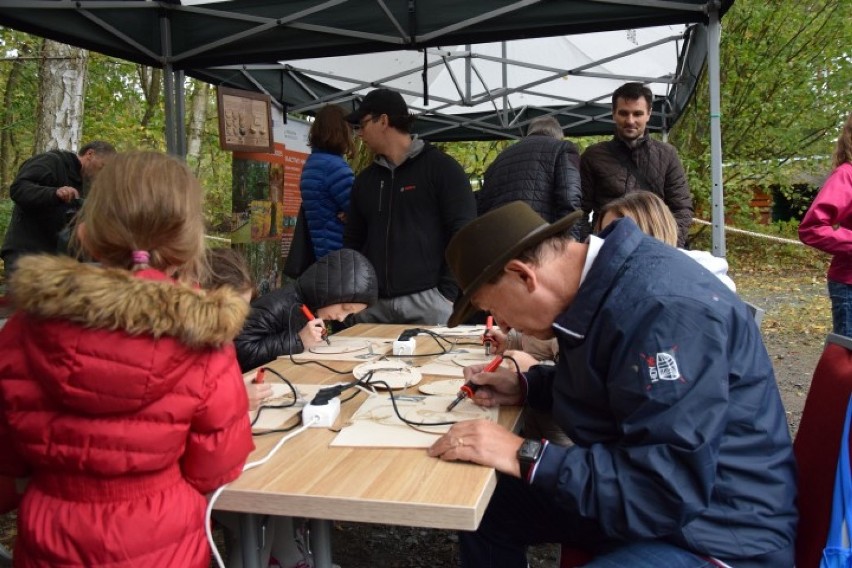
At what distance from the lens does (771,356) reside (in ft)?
20.0

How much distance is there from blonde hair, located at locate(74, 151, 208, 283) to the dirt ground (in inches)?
71.7

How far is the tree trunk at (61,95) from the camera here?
255 inches

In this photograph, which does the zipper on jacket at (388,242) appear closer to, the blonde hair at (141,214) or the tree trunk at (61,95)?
the blonde hair at (141,214)

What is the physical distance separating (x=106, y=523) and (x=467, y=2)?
11.5 feet

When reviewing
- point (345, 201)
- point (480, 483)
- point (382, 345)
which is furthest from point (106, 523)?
point (345, 201)

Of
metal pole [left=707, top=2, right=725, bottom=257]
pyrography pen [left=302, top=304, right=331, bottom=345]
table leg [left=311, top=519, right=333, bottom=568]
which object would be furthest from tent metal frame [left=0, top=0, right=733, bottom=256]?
table leg [left=311, top=519, right=333, bottom=568]

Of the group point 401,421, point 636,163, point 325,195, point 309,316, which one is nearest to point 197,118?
point 325,195

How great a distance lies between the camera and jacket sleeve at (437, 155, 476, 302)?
3.33 m

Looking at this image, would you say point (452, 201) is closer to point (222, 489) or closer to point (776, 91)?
point (222, 489)

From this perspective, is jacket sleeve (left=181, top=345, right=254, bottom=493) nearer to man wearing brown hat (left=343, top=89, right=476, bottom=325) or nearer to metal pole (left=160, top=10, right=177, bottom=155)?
man wearing brown hat (left=343, top=89, right=476, bottom=325)

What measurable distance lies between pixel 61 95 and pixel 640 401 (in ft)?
22.6

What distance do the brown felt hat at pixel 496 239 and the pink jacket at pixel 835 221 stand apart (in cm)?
230

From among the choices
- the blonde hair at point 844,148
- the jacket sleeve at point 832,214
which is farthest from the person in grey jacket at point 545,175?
the blonde hair at point 844,148

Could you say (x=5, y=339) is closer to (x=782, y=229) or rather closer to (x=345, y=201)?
(x=345, y=201)
